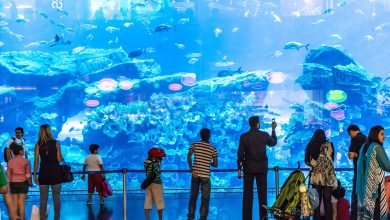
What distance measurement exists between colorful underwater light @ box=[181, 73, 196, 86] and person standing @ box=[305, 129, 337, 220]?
560 inches

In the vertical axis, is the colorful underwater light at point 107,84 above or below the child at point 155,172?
above

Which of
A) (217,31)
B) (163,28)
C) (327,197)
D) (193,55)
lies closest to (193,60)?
(193,55)

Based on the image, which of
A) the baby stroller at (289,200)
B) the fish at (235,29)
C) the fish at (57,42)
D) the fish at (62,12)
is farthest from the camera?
the fish at (57,42)

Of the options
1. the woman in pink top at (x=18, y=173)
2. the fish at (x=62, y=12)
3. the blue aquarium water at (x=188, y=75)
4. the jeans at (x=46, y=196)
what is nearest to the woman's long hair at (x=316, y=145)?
the jeans at (x=46, y=196)

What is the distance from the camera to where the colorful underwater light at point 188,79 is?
2251cm

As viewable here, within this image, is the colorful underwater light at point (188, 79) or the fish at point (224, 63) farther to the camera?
the colorful underwater light at point (188, 79)

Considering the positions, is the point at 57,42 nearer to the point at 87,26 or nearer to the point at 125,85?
the point at 87,26

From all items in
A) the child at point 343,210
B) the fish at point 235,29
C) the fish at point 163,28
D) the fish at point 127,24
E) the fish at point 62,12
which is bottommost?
the child at point 343,210

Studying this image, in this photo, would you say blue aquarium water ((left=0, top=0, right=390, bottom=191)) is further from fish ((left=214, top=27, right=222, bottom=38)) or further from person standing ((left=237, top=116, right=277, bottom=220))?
person standing ((left=237, top=116, right=277, bottom=220))

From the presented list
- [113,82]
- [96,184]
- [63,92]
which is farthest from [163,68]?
[96,184]

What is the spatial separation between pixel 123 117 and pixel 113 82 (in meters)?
1.18

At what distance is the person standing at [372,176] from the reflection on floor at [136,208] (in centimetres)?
269

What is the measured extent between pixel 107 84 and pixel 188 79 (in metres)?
2.70

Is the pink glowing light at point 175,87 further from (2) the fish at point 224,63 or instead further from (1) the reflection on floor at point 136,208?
(1) the reflection on floor at point 136,208
